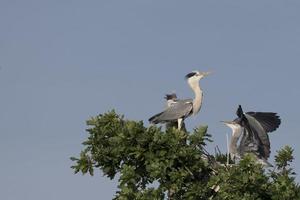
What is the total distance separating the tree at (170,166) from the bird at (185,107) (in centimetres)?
370

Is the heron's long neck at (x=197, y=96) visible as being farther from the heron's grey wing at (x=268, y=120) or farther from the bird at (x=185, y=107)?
the heron's grey wing at (x=268, y=120)

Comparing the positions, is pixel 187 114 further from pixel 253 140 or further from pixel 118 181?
pixel 118 181

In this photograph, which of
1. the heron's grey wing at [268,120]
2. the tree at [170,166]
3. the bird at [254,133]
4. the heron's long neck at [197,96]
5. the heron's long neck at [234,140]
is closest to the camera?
the tree at [170,166]

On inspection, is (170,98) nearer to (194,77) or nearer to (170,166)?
(194,77)

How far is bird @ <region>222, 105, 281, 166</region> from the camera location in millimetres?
21891

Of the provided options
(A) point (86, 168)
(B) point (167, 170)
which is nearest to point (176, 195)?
(B) point (167, 170)

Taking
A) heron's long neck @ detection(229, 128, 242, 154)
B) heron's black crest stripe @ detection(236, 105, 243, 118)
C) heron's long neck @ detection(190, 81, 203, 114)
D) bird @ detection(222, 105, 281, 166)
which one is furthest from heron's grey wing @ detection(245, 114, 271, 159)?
heron's long neck @ detection(190, 81, 203, 114)

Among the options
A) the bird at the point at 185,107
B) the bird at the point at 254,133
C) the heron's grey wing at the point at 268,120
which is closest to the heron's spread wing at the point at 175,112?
the bird at the point at 185,107

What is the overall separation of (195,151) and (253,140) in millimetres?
3392

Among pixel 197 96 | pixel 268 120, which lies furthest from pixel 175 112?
pixel 268 120

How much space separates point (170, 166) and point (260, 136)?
4425 mm

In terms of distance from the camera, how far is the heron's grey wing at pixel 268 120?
2303 cm

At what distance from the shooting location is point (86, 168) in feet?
63.6

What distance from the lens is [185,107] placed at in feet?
78.6
